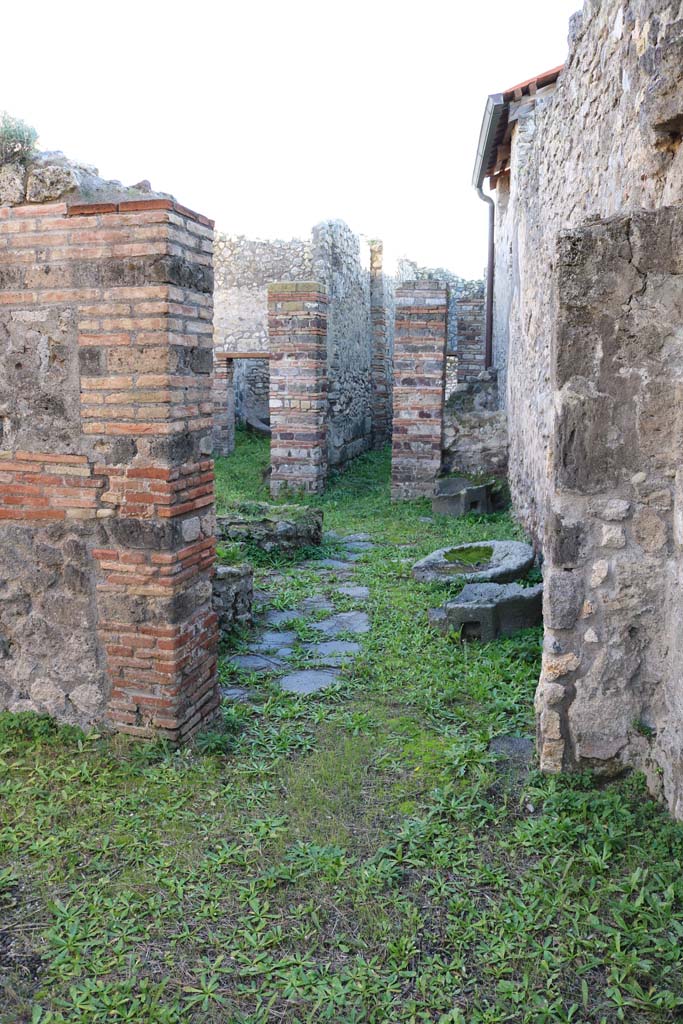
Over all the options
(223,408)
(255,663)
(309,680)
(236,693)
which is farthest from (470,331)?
(236,693)

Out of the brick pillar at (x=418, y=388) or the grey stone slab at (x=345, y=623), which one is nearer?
the grey stone slab at (x=345, y=623)

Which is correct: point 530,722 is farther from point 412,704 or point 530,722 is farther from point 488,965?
point 488,965

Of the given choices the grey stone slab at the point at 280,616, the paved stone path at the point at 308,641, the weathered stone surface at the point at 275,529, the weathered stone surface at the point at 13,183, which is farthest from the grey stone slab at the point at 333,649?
the weathered stone surface at the point at 13,183

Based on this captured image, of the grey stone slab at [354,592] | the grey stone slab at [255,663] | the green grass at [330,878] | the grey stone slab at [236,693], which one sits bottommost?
the green grass at [330,878]

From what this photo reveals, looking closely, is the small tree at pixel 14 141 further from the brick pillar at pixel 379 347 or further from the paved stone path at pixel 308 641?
the brick pillar at pixel 379 347

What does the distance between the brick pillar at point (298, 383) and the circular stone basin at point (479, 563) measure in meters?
4.35

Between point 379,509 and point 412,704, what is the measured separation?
5.95 meters

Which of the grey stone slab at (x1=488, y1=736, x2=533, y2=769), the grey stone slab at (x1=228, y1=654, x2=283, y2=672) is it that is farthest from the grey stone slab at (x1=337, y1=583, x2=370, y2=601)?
the grey stone slab at (x1=488, y1=736, x2=533, y2=769)

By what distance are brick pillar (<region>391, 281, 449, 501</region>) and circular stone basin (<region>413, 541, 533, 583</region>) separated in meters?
3.79

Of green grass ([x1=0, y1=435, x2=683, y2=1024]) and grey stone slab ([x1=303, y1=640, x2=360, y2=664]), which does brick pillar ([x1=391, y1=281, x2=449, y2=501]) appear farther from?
green grass ([x1=0, y1=435, x2=683, y2=1024])

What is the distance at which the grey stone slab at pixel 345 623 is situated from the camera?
5.24m

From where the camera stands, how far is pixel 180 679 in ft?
11.2

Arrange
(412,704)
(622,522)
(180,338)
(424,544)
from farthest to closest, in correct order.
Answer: (424,544)
(412,704)
(180,338)
(622,522)

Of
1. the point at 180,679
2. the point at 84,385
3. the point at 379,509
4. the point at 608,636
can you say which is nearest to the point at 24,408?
the point at 84,385
